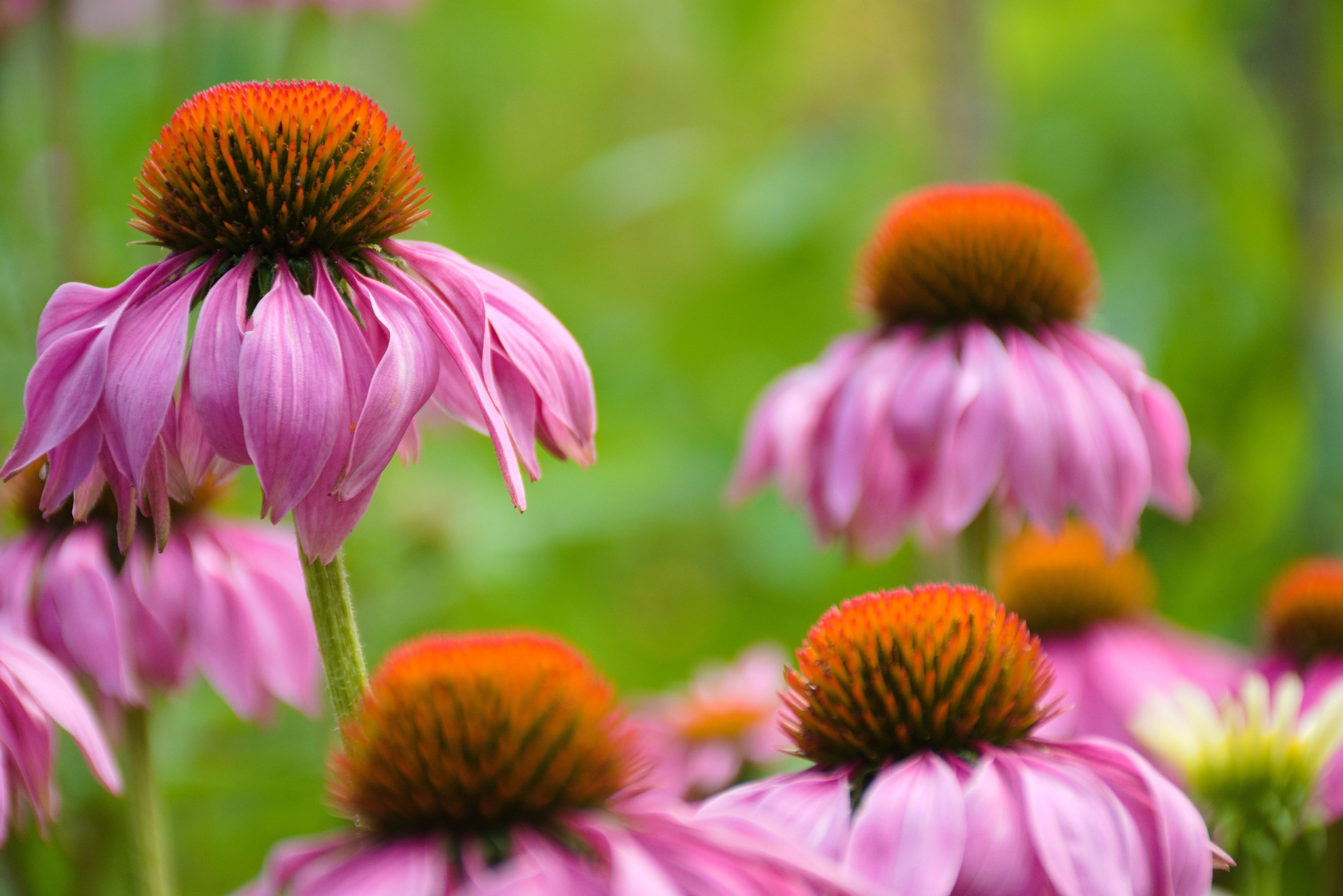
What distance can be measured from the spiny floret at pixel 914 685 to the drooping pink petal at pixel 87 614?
30cm

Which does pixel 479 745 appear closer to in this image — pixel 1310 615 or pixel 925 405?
pixel 925 405

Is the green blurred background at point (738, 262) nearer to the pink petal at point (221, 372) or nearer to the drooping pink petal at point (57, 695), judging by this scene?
the drooping pink petal at point (57, 695)

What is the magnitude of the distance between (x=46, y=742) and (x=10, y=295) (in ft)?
2.36

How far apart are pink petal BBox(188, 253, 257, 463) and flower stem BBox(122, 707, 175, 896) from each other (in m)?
0.22

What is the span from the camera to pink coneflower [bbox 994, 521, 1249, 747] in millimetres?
852

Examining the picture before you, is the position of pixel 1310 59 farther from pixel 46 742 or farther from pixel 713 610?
pixel 46 742

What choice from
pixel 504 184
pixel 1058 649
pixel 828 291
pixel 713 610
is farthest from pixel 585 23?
pixel 1058 649

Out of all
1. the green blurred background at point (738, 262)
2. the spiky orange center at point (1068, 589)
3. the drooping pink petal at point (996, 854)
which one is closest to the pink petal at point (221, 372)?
the drooping pink petal at point (996, 854)

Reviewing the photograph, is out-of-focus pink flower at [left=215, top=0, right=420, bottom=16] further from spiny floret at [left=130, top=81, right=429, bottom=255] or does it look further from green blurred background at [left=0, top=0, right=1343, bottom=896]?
spiny floret at [left=130, top=81, right=429, bottom=255]

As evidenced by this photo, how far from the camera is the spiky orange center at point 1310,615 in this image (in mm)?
811

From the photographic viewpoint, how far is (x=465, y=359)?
44 cm

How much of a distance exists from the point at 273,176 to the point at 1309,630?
67 cm

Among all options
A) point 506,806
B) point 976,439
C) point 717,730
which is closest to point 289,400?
point 506,806

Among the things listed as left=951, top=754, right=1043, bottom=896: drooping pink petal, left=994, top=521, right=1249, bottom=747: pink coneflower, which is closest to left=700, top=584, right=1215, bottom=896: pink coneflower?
left=951, top=754, right=1043, bottom=896: drooping pink petal
